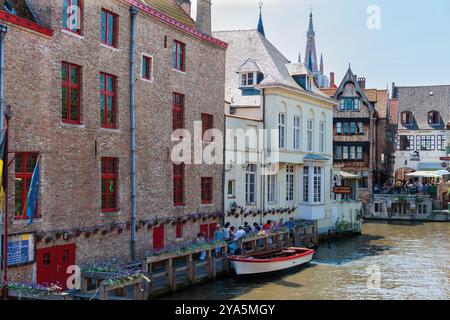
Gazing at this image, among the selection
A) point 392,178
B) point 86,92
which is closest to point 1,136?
point 86,92

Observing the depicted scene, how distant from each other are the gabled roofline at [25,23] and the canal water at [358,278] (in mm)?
9324

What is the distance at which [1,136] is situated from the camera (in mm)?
16594

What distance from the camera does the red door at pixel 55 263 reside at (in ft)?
59.6

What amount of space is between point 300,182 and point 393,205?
22851 millimetres

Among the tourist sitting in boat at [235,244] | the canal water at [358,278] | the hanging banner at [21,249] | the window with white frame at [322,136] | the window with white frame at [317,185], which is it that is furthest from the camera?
the window with white frame at [322,136]

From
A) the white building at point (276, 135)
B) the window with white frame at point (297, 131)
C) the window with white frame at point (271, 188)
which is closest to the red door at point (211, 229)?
the white building at point (276, 135)

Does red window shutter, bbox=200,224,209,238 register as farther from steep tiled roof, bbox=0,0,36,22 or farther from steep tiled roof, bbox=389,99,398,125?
steep tiled roof, bbox=389,99,398,125

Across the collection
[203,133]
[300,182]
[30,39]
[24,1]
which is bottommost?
[300,182]

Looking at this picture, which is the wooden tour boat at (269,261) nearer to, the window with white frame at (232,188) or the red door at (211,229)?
the red door at (211,229)

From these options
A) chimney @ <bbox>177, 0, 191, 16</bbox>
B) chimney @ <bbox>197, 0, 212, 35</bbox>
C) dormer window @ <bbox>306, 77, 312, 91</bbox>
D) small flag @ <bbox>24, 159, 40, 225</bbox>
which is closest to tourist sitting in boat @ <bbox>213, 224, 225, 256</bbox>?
chimney @ <bbox>197, 0, 212, 35</bbox>

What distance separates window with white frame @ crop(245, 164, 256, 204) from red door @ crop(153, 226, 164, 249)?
323 inches

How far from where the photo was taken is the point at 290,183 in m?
36.4

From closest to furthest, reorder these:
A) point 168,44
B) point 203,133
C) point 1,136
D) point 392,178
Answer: point 1,136
point 168,44
point 203,133
point 392,178

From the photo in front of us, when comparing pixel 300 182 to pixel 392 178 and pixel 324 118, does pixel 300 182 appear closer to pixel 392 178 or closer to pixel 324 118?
pixel 324 118
